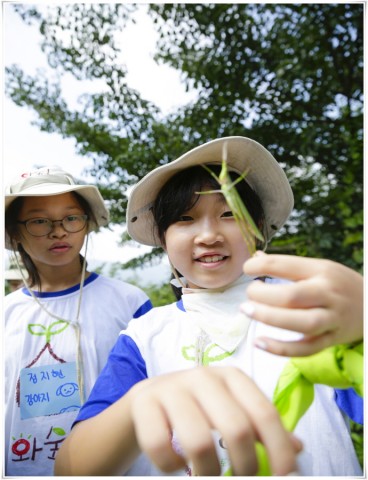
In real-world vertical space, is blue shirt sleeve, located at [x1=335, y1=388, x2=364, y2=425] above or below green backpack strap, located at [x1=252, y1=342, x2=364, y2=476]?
below

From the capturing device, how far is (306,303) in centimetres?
45

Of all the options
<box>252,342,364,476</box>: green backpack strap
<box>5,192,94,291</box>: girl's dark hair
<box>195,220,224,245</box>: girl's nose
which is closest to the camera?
<box>252,342,364,476</box>: green backpack strap

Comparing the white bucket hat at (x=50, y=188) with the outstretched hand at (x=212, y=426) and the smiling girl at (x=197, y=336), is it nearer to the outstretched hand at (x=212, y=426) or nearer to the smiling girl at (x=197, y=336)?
the smiling girl at (x=197, y=336)

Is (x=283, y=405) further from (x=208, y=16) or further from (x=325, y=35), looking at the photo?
(x=208, y=16)

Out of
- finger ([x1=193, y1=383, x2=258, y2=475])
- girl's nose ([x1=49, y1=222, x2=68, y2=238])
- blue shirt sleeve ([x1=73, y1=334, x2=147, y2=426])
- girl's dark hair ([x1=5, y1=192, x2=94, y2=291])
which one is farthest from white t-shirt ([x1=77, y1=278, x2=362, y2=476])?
girl's dark hair ([x1=5, y1=192, x2=94, y2=291])

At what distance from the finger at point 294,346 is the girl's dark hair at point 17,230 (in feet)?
4.07

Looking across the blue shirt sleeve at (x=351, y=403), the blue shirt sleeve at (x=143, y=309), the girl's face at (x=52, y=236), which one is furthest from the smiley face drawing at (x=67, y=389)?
the blue shirt sleeve at (x=351, y=403)

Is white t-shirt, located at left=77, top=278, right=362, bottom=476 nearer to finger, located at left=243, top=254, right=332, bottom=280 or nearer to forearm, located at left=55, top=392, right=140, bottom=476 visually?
forearm, located at left=55, top=392, right=140, bottom=476

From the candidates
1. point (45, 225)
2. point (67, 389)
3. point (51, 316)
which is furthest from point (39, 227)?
point (67, 389)

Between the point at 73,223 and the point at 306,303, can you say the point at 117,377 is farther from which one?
the point at 73,223

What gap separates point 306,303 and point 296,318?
0.9 inches

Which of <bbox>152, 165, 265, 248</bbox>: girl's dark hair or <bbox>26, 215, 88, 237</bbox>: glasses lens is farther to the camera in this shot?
<bbox>26, 215, 88, 237</bbox>: glasses lens

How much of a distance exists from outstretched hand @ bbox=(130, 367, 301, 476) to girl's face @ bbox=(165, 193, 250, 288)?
46 centimetres

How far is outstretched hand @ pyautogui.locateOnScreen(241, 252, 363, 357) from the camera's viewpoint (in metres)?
0.44
